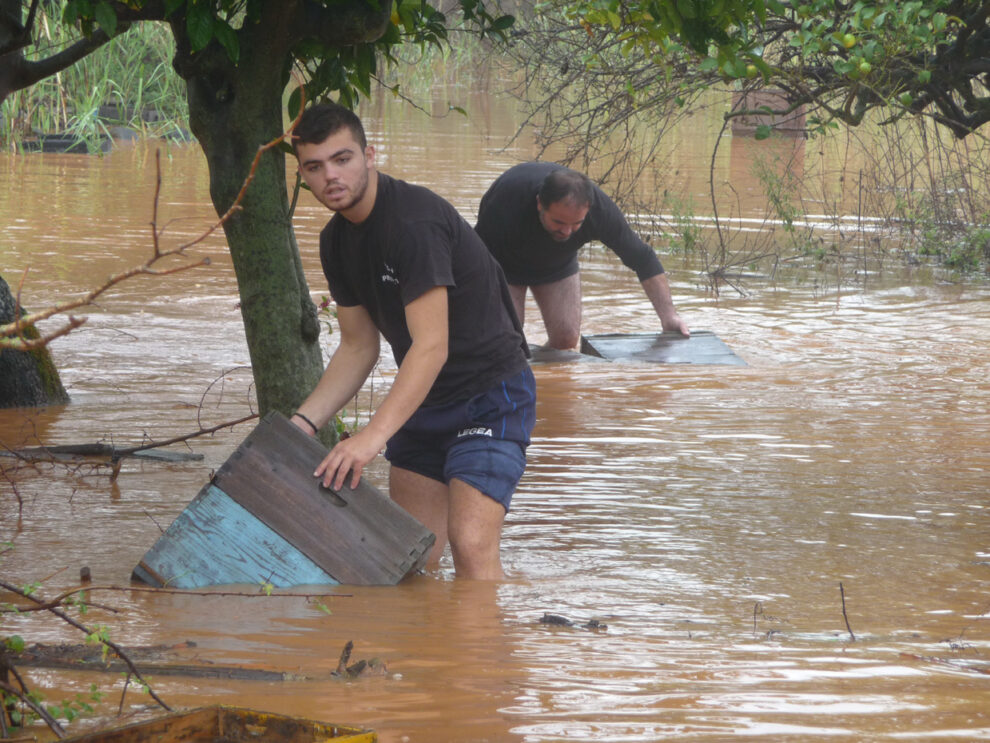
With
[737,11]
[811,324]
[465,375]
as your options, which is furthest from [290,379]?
[811,324]

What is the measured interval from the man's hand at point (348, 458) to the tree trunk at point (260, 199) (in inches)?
39.4

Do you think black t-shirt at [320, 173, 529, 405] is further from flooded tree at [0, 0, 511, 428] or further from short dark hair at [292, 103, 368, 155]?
flooded tree at [0, 0, 511, 428]

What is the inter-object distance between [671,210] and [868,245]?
2399mm

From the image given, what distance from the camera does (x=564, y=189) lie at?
6.84m

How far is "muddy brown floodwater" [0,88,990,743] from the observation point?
2.97m

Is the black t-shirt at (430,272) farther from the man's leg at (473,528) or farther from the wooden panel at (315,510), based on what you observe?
the wooden panel at (315,510)

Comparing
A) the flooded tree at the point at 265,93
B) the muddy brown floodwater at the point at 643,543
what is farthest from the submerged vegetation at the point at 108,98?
the flooded tree at the point at 265,93

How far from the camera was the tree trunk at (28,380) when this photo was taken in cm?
688

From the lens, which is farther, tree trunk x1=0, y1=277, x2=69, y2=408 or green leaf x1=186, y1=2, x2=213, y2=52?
tree trunk x1=0, y1=277, x2=69, y2=408

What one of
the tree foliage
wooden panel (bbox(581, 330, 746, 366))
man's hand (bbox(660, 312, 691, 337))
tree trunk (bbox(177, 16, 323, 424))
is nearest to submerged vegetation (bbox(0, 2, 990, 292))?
the tree foliage

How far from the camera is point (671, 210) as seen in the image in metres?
14.7

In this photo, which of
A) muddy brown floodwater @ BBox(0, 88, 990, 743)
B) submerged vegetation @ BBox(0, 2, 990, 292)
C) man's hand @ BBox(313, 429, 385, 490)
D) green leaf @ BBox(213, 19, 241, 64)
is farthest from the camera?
submerged vegetation @ BBox(0, 2, 990, 292)

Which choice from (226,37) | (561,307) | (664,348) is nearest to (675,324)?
(664,348)

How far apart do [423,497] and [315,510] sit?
615 millimetres
